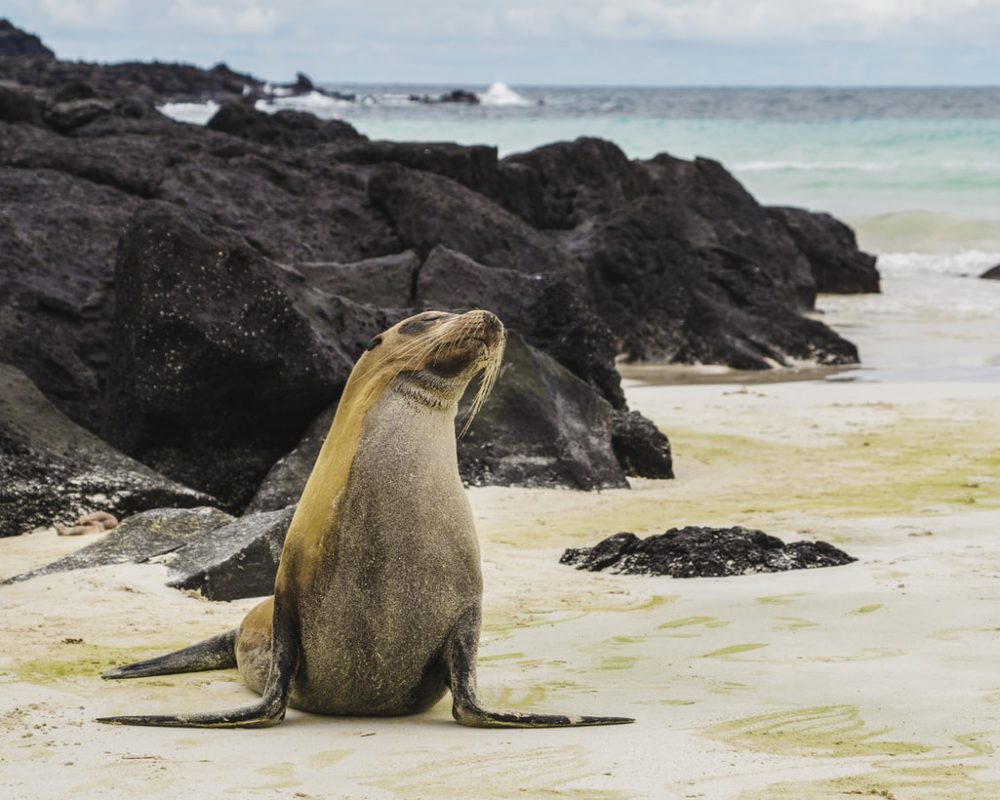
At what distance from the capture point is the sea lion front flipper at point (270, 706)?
4.38 meters

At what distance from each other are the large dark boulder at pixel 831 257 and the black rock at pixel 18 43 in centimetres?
7983

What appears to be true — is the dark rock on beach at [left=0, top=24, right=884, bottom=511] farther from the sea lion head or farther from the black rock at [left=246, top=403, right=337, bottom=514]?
the sea lion head

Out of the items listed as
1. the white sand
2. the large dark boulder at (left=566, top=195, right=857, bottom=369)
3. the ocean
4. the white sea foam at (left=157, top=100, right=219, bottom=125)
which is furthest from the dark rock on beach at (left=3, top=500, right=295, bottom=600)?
the white sea foam at (left=157, top=100, right=219, bottom=125)

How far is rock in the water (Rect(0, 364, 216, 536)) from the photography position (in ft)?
26.2

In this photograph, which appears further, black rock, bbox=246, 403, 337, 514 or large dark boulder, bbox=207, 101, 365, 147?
large dark boulder, bbox=207, 101, 365, 147

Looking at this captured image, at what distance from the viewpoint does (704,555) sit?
23.4 ft

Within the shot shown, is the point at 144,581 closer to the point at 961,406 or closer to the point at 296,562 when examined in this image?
the point at 296,562

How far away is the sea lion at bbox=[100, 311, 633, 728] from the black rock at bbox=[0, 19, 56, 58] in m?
97.6

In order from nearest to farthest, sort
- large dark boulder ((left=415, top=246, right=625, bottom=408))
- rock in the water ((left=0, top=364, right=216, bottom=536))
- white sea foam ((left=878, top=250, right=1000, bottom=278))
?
rock in the water ((left=0, top=364, right=216, bottom=536)) → large dark boulder ((left=415, top=246, right=625, bottom=408)) → white sea foam ((left=878, top=250, right=1000, bottom=278))

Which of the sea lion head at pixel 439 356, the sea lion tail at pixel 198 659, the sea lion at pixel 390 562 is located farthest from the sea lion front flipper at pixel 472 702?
the sea lion tail at pixel 198 659

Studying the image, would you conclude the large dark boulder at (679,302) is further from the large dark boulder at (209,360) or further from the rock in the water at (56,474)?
the rock in the water at (56,474)

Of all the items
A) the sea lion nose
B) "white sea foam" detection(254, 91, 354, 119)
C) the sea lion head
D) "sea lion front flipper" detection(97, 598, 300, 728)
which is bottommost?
"sea lion front flipper" detection(97, 598, 300, 728)

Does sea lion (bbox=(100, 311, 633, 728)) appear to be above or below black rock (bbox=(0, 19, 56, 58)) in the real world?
below

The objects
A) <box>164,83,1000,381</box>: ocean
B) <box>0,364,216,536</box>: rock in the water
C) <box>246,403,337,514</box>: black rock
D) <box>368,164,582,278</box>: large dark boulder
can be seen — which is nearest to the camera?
<box>0,364,216,536</box>: rock in the water
